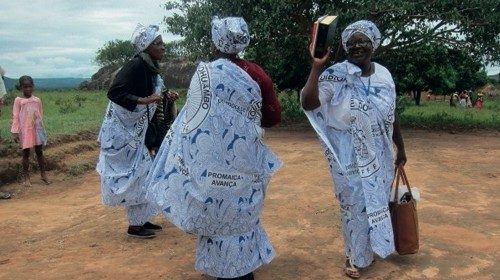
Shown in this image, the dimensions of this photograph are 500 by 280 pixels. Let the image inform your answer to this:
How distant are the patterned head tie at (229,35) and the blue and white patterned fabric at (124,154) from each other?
154 cm

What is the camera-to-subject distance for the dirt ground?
12.3 feet

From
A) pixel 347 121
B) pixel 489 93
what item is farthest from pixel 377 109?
pixel 489 93

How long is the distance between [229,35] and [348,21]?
8.21m

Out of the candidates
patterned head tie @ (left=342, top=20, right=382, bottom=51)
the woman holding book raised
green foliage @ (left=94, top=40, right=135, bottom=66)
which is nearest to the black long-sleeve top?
the woman holding book raised

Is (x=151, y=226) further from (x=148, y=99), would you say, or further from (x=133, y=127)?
(x=148, y=99)

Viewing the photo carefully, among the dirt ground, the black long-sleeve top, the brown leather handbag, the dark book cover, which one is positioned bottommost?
the dirt ground

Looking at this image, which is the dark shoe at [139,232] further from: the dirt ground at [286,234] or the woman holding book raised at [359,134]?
the woman holding book raised at [359,134]

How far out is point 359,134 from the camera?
3.42 meters

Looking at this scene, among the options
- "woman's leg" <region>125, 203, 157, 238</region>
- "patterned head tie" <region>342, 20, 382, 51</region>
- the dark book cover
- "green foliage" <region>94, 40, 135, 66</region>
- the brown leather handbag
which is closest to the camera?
the dark book cover

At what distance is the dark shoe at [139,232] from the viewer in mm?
4551

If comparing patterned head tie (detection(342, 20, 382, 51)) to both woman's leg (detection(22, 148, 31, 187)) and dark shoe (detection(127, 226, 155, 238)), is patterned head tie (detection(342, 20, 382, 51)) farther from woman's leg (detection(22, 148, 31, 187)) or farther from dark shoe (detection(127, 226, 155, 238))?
woman's leg (detection(22, 148, 31, 187))

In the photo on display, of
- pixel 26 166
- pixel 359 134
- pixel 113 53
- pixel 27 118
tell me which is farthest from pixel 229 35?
pixel 113 53

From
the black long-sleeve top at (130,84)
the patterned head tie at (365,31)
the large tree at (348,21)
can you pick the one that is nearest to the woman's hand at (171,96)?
the black long-sleeve top at (130,84)

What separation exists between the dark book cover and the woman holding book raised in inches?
16.0
